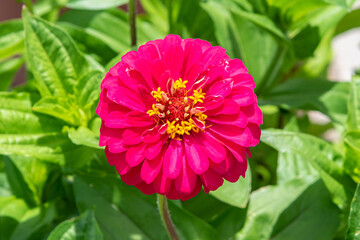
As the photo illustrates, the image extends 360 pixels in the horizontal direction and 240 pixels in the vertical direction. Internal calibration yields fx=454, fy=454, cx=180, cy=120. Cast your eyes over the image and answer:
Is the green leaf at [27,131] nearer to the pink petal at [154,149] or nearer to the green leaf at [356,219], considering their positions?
the pink petal at [154,149]

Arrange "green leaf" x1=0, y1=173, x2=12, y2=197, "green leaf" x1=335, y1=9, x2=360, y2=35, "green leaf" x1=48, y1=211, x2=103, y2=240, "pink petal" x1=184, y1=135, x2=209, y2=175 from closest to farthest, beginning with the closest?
"pink petal" x1=184, y1=135, x2=209, y2=175 → "green leaf" x1=48, y1=211, x2=103, y2=240 → "green leaf" x1=0, y1=173, x2=12, y2=197 → "green leaf" x1=335, y1=9, x2=360, y2=35

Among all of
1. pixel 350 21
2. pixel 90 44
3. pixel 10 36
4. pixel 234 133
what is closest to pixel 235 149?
pixel 234 133

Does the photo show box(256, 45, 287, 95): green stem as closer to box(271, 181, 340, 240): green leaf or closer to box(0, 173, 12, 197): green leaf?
box(271, 181, 340, 240): green leaf

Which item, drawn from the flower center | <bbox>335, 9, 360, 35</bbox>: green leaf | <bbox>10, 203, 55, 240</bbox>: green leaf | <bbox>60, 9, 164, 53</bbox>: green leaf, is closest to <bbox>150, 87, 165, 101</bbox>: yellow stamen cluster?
the flower center

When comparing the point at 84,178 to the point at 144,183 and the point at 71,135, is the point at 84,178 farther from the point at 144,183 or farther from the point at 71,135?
the point at 144,183

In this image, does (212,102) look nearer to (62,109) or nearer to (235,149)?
(235,149)

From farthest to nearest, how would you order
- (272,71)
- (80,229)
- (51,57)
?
1. (272,71)
2. (51,57)
3. (80,229)
